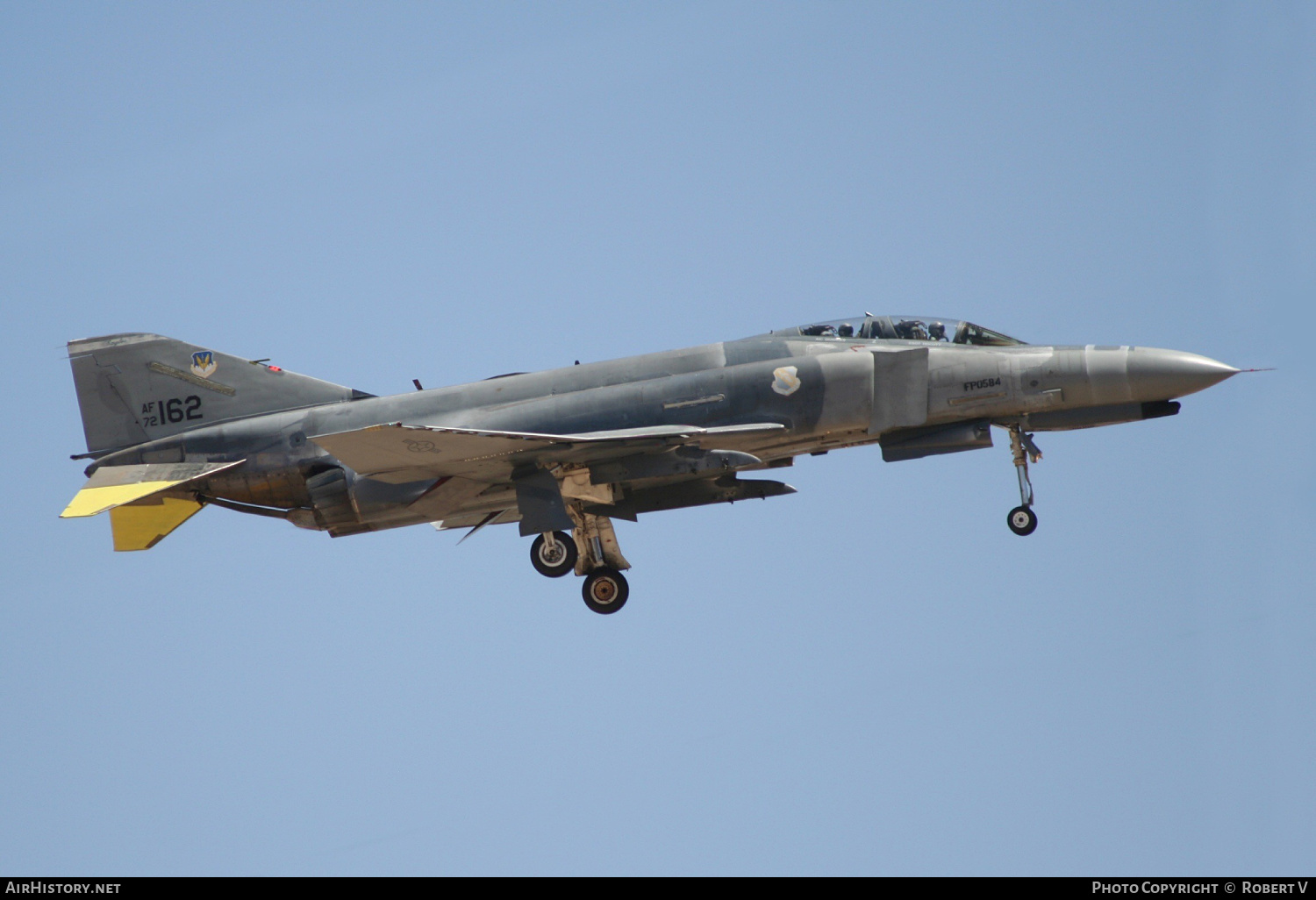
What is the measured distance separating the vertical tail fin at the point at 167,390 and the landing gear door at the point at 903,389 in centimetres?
769

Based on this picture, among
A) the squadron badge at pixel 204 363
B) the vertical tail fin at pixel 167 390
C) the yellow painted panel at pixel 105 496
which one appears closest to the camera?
the yellow painted panel at pixel 105 496

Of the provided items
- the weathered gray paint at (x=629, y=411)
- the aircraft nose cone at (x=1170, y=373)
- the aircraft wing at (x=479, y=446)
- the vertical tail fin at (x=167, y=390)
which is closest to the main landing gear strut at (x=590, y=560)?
the weathered gray paint at (x=629, y=411)

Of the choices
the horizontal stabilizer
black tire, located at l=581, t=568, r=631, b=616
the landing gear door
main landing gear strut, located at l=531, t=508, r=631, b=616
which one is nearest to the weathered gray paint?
the landing gear door

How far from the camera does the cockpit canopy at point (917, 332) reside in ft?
65.6

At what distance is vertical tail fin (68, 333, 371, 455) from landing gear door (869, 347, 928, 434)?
7.69 metres

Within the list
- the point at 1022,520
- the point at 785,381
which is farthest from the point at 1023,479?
the point at 785,381

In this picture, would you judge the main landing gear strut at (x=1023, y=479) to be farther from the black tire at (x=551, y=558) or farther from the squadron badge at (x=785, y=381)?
the black tire at (x=551, y=558)

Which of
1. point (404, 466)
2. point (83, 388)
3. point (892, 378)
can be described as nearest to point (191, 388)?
point (83, 388)

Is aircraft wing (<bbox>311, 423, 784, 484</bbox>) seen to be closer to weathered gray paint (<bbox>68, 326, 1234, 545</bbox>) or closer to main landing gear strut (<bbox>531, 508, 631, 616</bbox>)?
weathered gray paint (<bbox>68, 326, 1234, 545</bbox>)

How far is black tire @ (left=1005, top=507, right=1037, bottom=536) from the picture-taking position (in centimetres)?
1959

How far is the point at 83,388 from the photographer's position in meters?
21.9
